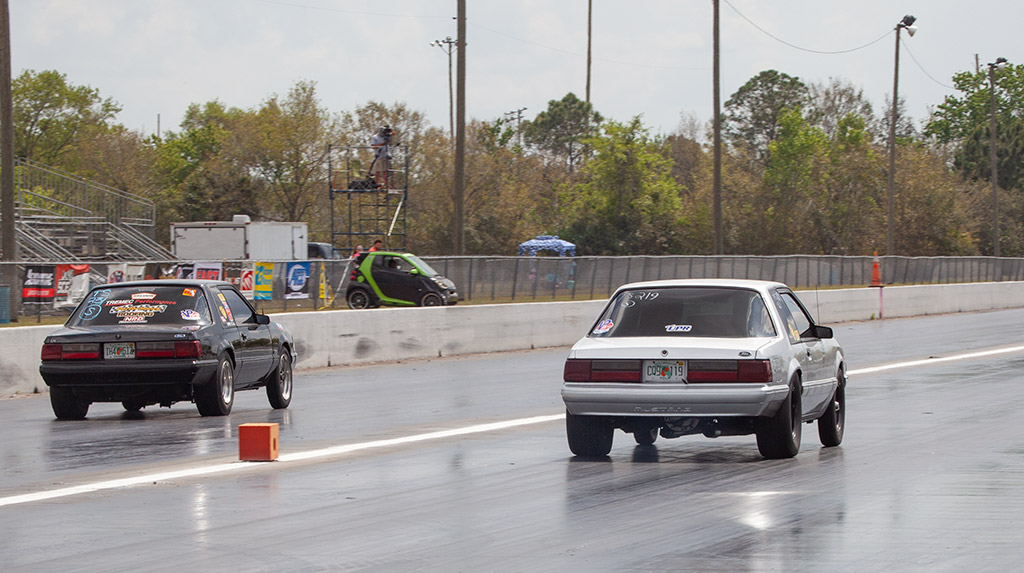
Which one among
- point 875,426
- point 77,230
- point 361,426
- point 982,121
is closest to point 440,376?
point 361,426

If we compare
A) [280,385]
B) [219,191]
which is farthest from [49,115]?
[280,385]

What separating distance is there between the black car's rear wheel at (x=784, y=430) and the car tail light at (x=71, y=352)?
7.14 m

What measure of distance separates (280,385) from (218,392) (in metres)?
1.56

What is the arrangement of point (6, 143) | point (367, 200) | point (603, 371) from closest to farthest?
point (603, 371)
point (6, 143)
point (367, 200)

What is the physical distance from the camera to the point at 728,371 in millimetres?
9906

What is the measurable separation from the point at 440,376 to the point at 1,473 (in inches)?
403

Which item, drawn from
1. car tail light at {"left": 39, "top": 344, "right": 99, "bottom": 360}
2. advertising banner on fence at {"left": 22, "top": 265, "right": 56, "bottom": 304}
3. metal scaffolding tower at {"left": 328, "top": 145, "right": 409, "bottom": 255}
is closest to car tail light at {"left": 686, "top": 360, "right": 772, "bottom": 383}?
car tail light at {"left": 39, "top": 344, "right": 99, "bottom": 360}

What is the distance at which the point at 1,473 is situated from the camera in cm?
1028

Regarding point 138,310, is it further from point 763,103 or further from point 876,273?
point 763,103

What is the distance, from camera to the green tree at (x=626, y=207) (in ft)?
239

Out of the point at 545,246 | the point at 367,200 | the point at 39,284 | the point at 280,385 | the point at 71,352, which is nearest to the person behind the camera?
the point at 71,352

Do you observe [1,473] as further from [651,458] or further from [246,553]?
[651,458]

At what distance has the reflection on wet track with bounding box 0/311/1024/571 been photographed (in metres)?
6.86

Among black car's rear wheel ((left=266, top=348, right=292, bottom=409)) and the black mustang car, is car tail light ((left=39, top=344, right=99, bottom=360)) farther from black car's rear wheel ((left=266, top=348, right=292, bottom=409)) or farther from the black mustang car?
black car's rear wheel ((left=266, top=348, right=292, bottom=409))
